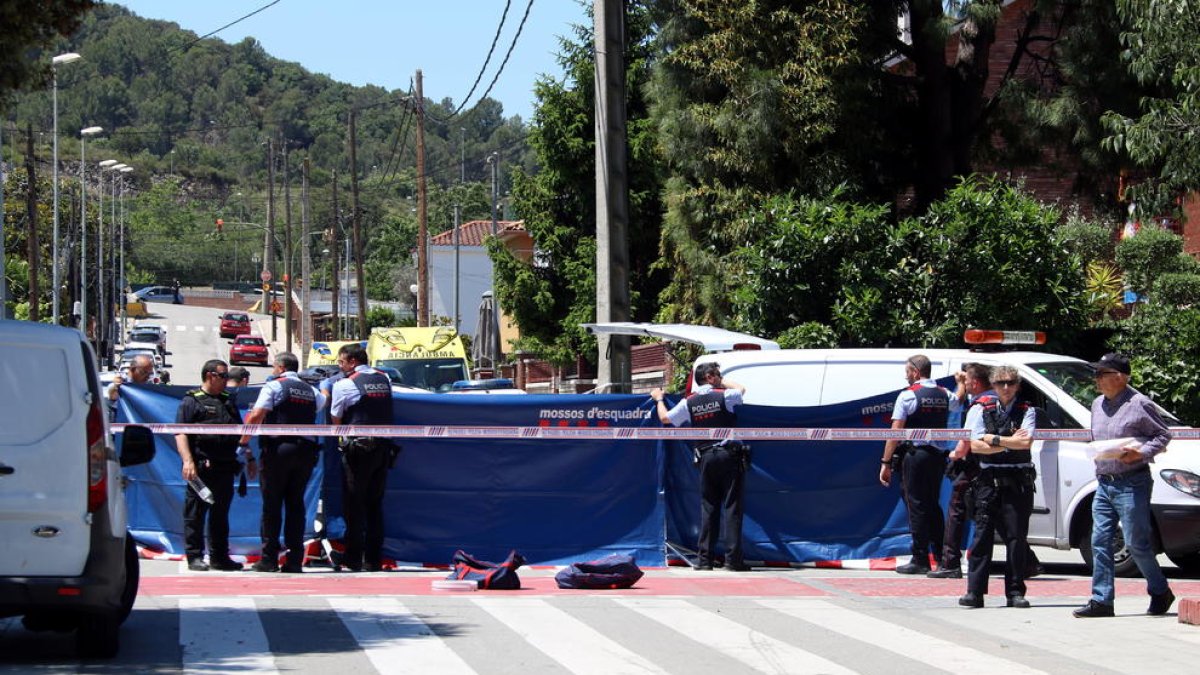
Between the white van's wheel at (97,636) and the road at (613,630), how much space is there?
98 millimetres

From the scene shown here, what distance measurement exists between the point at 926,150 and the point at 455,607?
14831 mm

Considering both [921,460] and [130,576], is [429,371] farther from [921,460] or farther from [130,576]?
[130,576]

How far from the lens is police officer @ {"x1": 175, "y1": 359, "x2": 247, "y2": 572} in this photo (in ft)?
41.6

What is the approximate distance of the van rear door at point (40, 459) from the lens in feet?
25.8

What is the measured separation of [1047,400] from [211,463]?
7.26m

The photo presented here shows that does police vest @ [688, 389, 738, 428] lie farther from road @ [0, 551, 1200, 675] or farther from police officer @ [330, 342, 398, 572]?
police officer @ [330, 342, 398, 572]

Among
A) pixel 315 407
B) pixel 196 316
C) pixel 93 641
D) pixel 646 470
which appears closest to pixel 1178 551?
pixel 646 470

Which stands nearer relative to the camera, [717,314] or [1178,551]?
[1178,551]

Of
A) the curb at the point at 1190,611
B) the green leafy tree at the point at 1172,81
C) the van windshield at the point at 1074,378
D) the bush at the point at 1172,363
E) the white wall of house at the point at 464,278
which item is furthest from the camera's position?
the white wall of house at the point at 464,278

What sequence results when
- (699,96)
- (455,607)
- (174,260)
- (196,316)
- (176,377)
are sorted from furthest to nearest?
1. (174,260)
2. (196,316)
3. (176,377)
4. (699,96)
5. (455,607)

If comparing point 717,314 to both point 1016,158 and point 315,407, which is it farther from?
point 315,407

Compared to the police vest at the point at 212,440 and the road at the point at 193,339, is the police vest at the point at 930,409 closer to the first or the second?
the police vest at the point at 212,440

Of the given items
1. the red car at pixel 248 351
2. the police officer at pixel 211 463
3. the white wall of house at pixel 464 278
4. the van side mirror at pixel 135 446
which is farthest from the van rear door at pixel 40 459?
the white wall of house at pixel 464 278

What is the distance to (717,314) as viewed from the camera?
77.8 ft
